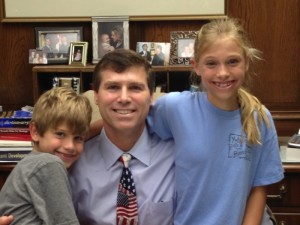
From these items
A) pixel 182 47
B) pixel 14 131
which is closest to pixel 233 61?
pixel 182 47

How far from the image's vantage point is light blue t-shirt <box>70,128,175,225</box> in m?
1.55

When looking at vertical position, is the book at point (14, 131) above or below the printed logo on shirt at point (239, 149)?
below

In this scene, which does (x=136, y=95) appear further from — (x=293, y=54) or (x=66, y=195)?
(x=293, y=54)

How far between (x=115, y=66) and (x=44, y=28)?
1288 mm

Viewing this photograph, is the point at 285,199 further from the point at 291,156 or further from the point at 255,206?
the point at 255,206

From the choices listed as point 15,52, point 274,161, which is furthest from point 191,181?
point 15,52

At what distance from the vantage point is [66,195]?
1336mm

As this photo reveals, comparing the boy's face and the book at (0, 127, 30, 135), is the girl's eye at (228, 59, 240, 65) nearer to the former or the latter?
the boy's face

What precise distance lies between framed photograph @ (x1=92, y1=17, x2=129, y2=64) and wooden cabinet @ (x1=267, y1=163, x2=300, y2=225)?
1.08m

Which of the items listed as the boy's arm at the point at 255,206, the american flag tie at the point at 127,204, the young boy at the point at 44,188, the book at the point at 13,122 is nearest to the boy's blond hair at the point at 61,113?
the young boy at the point at 44,188

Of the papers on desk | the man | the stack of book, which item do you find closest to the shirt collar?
the man

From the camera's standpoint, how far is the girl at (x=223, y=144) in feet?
5.01

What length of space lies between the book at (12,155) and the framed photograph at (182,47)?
2.98 feet

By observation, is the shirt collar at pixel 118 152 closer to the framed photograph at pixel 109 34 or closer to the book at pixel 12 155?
the book at pixel 12 155
